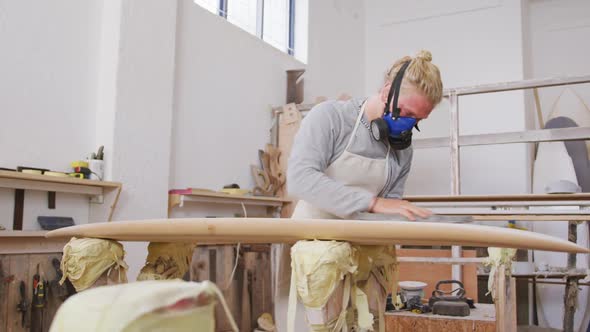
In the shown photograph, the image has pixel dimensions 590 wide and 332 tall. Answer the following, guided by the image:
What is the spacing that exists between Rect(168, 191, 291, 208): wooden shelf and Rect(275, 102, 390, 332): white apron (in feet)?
6.29

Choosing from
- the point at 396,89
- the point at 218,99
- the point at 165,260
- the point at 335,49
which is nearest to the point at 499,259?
the point at 396,89

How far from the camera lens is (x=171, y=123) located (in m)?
3.67

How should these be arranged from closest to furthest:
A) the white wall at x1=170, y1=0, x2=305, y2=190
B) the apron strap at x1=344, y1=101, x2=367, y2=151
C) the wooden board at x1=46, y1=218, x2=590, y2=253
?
1. the wooden board at x1=46, y1=218, x2=590, y2=253
2. the apron strap at x1=344, y1=101, x2=367, y2=151
3. the white wall at x1=170, y1=0, x2=305, y2=190

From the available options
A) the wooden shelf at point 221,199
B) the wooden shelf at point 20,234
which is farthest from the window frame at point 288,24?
the wooden shelf at point 20,234

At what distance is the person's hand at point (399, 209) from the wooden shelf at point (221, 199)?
2.26 metres

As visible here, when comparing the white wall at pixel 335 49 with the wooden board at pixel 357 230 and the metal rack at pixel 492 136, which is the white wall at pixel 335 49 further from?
the wooden board at pixel 357 230

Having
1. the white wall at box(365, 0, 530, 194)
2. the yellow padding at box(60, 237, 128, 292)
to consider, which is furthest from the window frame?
the yellow padding at box(60, 237, 128, 292)

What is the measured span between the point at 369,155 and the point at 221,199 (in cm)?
228

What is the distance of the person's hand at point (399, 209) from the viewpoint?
4.58 feet

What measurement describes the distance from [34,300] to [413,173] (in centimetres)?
463

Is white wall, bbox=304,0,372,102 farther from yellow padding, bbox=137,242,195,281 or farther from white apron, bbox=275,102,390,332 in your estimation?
yellow padding, bbox=137,242,195,281

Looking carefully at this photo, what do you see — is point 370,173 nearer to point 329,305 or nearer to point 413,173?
point 329,305

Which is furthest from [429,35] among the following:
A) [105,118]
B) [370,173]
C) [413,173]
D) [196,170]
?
[370,173]

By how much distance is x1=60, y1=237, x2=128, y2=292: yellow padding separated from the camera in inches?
50.6
